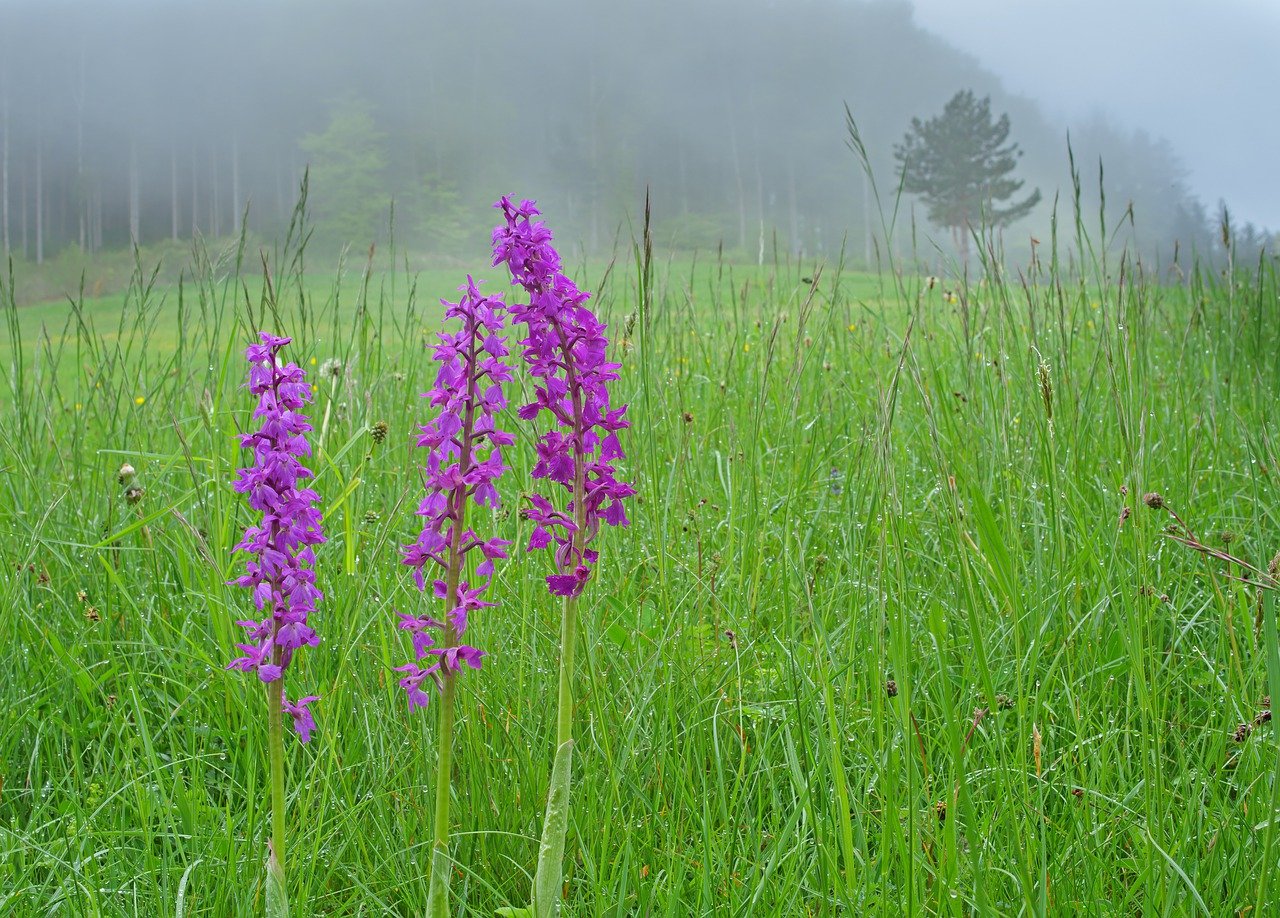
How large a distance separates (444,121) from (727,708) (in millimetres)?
96650

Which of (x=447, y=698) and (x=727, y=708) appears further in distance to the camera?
(x=727, y=708)

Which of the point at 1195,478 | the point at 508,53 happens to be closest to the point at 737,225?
the point at 508,53

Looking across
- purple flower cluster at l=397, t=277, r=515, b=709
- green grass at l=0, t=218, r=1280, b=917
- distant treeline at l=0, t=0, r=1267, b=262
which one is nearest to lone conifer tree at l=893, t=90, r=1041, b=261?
distant treeline at l=0, t=0, r=1267, b=262

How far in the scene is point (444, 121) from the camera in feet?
296

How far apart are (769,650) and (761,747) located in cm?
42

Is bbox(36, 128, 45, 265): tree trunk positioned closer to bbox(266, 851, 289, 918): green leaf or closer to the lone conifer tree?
the lone conifer tree

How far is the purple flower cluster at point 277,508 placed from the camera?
1.15 metres

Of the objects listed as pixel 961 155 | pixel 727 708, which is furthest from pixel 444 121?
pixel 727 708

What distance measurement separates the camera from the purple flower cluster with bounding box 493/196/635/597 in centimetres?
115

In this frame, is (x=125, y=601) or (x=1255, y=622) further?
(x=125, y=601)

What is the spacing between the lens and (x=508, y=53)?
118m

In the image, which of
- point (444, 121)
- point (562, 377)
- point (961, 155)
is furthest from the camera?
point (444, 121)

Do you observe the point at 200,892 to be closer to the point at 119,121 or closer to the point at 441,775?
the point at 441,775

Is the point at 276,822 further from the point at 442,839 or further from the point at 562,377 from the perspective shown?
the point at 562,377
